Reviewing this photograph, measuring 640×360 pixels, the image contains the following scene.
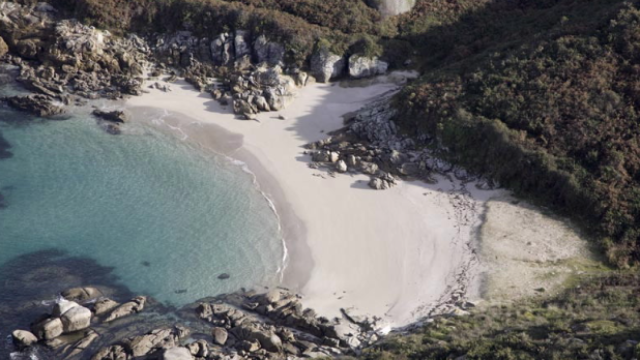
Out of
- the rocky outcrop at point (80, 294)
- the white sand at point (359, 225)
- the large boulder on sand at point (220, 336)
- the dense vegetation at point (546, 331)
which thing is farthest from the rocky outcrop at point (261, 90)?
the dense vegetation at point (546, 331)

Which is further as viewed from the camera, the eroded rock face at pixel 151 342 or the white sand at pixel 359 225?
the white sand at pixel 359 225

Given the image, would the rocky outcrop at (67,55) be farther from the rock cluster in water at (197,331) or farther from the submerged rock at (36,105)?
the rock cluster in water at (197,331)

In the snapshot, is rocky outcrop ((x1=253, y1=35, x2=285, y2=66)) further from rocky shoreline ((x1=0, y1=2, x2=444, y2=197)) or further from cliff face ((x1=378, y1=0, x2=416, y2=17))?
cliff face ((x1=378, y1=0, x2=416, y2=17))

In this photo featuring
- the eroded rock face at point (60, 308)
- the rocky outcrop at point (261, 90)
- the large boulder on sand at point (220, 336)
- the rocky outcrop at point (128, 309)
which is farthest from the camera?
the rocky outcrop at point (261, 90)

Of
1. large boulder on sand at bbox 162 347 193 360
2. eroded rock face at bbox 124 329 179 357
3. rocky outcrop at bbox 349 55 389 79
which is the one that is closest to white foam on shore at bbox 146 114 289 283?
eroded rock face at bbox 124 329 179 357

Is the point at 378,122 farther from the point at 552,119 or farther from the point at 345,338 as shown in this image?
the point at 345,338

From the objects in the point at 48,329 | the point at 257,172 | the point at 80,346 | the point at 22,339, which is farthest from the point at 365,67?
the point at 22,339
